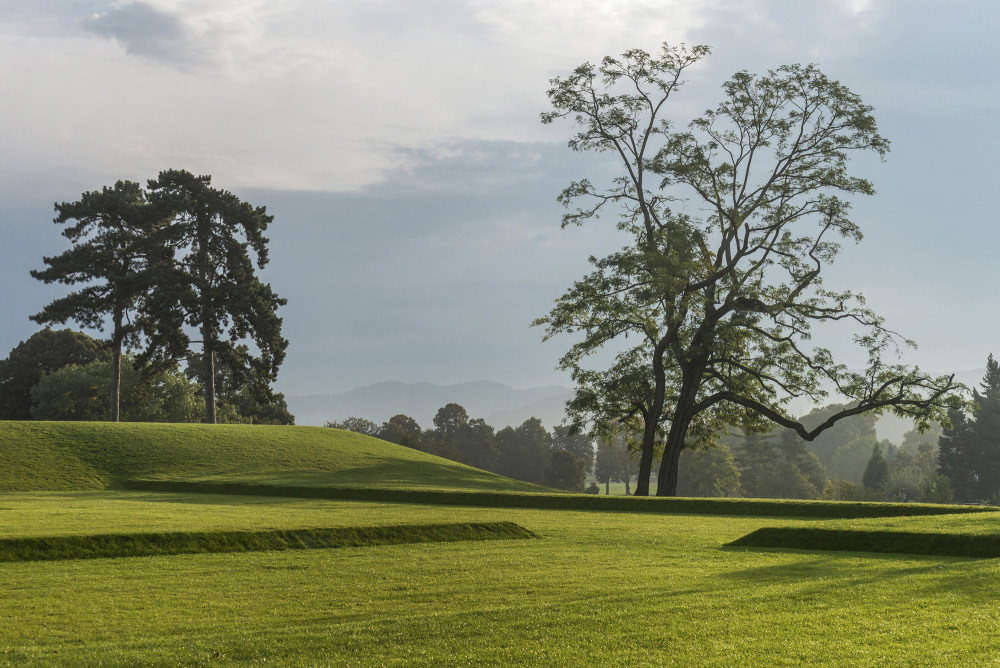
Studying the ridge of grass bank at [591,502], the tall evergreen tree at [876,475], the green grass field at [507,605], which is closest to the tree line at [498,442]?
the tall evergreen tree at [876,475]

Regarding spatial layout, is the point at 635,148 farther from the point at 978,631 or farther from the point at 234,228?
the point at 978,631

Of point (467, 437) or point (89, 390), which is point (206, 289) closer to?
point (89, 390)

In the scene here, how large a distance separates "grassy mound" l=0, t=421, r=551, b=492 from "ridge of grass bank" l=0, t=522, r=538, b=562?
653 inches

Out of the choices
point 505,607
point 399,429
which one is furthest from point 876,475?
point 505,607

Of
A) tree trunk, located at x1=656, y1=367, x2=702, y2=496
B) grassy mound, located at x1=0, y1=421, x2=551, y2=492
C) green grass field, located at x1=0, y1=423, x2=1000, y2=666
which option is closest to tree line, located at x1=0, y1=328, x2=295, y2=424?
grassy mound, located at x1=0, y1=421, x2=551, y2=492

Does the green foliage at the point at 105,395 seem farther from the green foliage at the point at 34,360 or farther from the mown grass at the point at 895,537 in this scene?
the mown grass at the point at 895,537

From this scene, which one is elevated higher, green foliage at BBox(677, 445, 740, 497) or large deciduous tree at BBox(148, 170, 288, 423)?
large deciduous tree at BBox(148, 170, 288, 423)

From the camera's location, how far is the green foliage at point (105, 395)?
69.4 m

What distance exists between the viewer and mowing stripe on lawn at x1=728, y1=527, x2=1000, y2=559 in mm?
15727

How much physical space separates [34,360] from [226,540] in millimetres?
71833

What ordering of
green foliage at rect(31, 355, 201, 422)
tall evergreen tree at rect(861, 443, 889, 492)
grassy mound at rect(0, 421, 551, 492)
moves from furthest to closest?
tall evergreen tree at rect(861, 443, 889, 492), green foliage at rect(31, 355, 201, 422), grassy mound at rect(0, 421, 551, 492)

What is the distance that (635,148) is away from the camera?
45.9 meters

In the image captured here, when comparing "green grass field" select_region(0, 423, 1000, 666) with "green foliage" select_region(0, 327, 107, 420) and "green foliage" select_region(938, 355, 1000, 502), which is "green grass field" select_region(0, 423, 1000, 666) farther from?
"green foliage" select_region(938, 355, 1000, 502)

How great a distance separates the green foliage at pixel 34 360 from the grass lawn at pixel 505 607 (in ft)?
219
